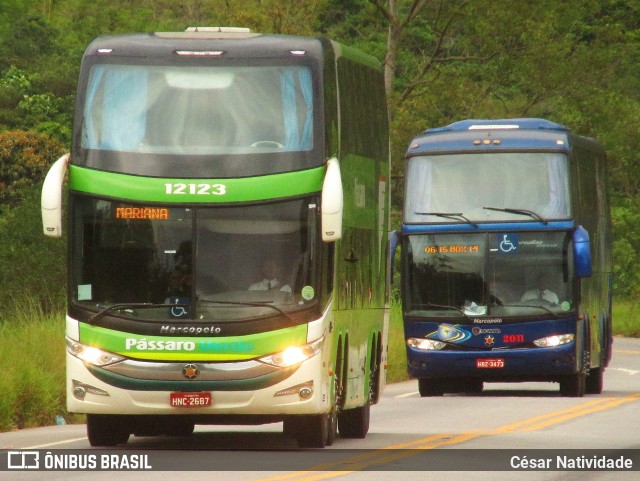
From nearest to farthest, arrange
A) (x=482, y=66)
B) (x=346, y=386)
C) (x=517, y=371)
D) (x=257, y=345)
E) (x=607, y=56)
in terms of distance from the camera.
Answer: (x=257, y=345), (x=346, y=386), (x=517, y=371), (x=607, y=56), (x=482, y=66)

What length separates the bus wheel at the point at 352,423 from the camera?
1927 cm

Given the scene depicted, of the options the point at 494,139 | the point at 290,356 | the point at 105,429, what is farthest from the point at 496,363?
the point at 290,356

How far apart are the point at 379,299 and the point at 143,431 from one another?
12.6ft

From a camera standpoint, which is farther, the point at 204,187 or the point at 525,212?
the point at 525,212

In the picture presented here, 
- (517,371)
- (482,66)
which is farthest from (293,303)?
(482,66)

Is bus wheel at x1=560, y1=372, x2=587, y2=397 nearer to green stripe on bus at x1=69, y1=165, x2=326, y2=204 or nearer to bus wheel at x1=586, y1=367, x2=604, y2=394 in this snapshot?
bus wheel at x1=586, y1=367, x2=604, y2=394

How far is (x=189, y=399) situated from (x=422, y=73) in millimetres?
32949

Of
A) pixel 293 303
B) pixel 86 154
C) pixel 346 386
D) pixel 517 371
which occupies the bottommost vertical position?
pixel 517 371

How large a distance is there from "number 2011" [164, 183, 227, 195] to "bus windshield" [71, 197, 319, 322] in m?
0.15

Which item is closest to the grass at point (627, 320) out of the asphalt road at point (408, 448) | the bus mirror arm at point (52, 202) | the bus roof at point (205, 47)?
the asphalt road at point (408, 448)

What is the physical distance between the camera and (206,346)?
16.3 meters

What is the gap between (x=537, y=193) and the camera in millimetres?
28109

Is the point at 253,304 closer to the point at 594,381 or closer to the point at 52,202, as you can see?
the point at 52,202

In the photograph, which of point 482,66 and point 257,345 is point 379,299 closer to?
point 257,345
